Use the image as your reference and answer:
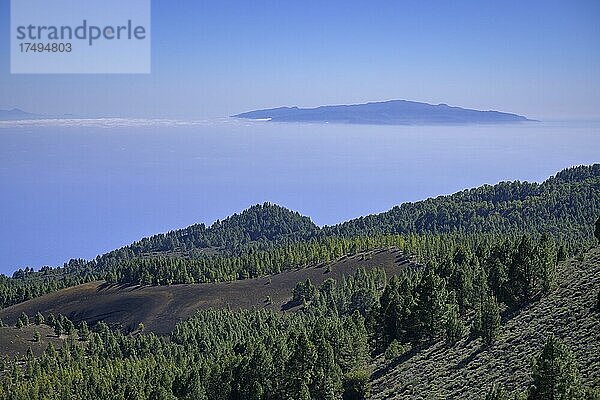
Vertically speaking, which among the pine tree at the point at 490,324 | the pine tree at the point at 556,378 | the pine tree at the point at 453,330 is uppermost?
the pine tree at the point at 556,378

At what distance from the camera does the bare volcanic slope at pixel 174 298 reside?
114875 millimetres

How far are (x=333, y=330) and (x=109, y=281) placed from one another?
10418 centimetres

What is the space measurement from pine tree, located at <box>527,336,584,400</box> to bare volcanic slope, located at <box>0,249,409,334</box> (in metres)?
84.6

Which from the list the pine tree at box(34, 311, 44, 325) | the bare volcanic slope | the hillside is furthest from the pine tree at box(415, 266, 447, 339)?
the pine tree at box(34, 311, 44, 325)

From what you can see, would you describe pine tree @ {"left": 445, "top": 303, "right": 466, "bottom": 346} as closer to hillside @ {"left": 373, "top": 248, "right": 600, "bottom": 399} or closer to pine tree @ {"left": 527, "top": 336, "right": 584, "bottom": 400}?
hillside @ {"left": 373, "top": 248, "right": 600, "bottom": 399}

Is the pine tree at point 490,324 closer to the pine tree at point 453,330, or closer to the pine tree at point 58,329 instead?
the pine tree at point 453,330

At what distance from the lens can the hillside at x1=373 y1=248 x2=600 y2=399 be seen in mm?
34125

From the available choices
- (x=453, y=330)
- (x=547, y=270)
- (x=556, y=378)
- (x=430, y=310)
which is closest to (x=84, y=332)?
(x=430, y=310)

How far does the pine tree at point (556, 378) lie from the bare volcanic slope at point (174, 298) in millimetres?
84597

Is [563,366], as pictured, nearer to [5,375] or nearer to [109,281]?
[5,375]

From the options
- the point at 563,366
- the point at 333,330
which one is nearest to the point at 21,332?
the point at 333,330

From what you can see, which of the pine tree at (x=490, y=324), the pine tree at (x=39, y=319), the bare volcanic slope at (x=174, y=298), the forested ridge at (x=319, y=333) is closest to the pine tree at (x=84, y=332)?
the forested ridge at (x=319, y=333)

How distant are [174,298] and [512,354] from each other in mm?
94959

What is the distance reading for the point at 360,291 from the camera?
323ft
